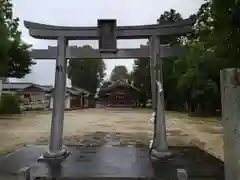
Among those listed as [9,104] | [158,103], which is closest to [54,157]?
[158,103]

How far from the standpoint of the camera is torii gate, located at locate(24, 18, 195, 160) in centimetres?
1026

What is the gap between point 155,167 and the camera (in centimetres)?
854

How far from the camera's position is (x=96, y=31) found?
10562 millimetres

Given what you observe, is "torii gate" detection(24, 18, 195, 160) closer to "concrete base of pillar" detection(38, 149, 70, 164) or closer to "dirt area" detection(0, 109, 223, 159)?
"concrete base of pillar" detection(38, 149, 70, 164)

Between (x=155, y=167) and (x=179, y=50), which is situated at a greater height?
(x=179, y=50)

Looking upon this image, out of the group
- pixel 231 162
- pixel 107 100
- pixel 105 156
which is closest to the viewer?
pixel 231 162

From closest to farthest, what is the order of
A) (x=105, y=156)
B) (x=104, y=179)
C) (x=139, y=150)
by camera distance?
(x=104, y=179), (x=105, y=156), (x=139, y=150)

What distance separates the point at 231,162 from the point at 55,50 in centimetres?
721

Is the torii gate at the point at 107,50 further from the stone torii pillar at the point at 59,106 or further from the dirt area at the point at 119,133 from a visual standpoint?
the dirt area at the point at 119,133

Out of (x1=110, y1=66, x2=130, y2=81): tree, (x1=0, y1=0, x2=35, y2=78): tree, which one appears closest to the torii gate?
(x1=0, y1=0, x2=35, y2=78): tree

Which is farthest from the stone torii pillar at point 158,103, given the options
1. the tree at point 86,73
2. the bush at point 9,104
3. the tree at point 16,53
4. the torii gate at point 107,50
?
the tree at point 86,73

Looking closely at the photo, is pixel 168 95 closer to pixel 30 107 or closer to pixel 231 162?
pixel 30 107

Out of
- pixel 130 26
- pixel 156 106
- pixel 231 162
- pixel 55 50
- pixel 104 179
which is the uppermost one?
pixel 130 26

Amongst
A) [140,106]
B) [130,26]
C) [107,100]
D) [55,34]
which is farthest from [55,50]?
[107,100]
